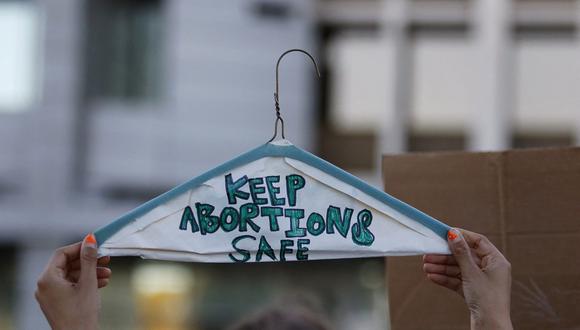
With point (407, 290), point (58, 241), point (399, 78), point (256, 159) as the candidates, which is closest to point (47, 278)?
point (256, 159)

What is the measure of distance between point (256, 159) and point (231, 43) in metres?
8.71

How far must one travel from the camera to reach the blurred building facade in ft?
33.0

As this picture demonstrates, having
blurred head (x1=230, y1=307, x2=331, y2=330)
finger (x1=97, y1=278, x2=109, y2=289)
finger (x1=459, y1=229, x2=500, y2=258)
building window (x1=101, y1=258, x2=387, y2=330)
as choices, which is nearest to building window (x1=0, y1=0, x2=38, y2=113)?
building window (x1=101, y1=258, x2=387, y2=330)

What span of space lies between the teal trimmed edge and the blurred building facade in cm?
838

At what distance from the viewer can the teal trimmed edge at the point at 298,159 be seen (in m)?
1.81

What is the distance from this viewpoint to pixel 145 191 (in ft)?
33.5

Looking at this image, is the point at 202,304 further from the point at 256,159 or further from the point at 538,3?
the point at 256,159

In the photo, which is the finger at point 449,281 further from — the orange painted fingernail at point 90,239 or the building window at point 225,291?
the building window at point 225,291

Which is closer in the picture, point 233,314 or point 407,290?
point 407,290

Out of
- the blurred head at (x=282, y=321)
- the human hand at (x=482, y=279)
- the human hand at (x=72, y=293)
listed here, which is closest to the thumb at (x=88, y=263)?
the human hand at (x=72, y=293)

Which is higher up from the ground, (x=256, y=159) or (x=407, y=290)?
(x=256, y=159)

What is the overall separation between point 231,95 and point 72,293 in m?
8.75

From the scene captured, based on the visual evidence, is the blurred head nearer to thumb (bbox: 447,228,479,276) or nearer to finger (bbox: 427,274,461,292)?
finger (bbox: 427,274,461,292)

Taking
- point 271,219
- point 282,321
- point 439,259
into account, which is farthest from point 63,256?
point 439,259
